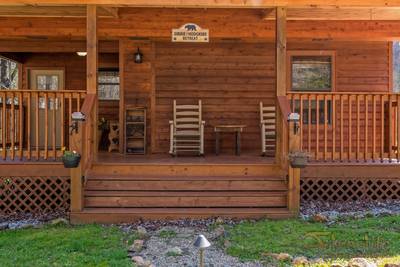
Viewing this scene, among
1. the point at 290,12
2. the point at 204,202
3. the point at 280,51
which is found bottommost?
the point at 204,202

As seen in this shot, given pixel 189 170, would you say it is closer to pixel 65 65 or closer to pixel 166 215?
pixel 166 215

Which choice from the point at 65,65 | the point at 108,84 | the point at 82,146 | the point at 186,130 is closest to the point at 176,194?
the point at 82,146

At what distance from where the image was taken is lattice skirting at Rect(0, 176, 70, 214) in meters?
6.05

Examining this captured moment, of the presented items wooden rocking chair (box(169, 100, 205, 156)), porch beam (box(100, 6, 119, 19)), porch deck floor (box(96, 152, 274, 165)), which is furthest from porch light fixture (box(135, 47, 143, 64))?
porch deck floor (box(96, 152, 274, 165))

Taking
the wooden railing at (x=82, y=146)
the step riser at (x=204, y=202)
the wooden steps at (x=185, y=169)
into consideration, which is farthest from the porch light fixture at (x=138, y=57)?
the step riser at (x=204, y=202)

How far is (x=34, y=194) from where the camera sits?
607 cm

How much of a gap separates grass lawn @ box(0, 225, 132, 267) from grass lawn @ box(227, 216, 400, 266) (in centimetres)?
109

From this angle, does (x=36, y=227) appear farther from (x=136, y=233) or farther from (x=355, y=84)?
(x=355, y=84)

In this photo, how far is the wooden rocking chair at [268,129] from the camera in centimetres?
781

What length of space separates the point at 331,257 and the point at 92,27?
3.97 metres

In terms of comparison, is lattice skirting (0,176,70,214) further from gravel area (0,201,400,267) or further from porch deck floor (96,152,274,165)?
porch deck floor (96,152,274,165)

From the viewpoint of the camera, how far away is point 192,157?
7387mm

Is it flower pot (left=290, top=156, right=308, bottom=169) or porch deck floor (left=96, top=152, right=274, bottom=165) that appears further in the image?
porch deck floor (left=96, top=152, right=274, bottom=165)

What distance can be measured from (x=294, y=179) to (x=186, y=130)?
2.87 m
